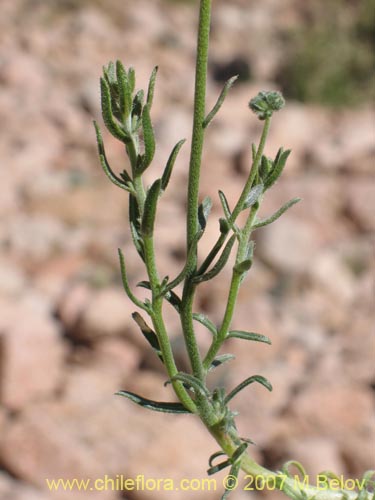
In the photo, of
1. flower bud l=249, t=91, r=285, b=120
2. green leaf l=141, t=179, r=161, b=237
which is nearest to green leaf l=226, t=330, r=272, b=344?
green leaf l=141, t=179, r=161, b=237

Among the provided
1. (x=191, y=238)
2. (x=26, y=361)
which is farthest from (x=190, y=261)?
(x=26, y=361)

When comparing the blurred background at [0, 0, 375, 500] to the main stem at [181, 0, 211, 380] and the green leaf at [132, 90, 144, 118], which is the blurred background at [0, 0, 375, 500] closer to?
the main stem at [181, 0, 211, 380]

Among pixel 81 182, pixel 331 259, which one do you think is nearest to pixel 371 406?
pixel 331 259

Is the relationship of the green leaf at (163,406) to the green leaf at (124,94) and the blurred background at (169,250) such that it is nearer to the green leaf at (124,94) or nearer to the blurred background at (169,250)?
the green leaf at (124,94)

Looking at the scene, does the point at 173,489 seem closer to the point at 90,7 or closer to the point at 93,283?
the point at 93,283

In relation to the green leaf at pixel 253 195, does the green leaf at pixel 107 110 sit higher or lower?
higher

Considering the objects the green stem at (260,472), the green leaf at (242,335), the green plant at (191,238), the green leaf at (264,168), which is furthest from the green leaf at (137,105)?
the green stem at (260,472)
